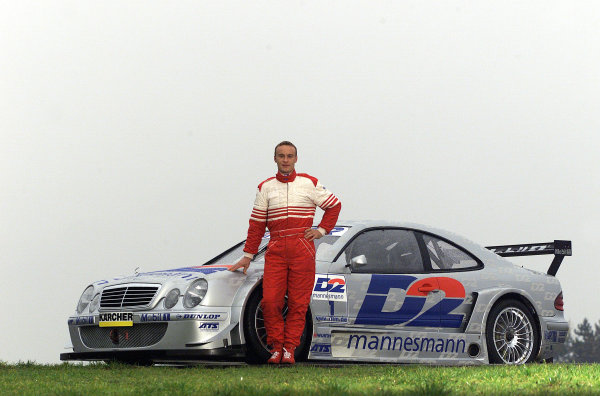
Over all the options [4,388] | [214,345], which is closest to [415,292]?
[214,345]

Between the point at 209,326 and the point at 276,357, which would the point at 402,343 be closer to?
the point at 276,357

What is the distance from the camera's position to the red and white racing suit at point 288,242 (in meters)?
9.63

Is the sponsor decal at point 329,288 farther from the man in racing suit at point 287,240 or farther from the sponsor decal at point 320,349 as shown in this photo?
A: the sponsor decal at point 320,349

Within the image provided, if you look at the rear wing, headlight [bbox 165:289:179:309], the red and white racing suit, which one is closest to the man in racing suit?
the red and white racing suit

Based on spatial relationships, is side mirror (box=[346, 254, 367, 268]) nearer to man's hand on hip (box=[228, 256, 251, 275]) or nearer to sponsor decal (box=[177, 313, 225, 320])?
man's hand on hip (box=[228, 256, 251, 275])

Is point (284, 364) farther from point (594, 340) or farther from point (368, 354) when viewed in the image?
point (594, 340)

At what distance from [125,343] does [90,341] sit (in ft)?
2.18

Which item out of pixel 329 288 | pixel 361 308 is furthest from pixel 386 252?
pixel 329 288

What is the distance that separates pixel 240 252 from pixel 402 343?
7.42 feet

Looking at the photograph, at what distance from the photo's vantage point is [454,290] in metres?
11.0

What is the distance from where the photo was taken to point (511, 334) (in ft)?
37.6

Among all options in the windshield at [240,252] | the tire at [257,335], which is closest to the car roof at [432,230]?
the windshield at [240,252]

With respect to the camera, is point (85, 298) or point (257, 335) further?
point (85, 298)

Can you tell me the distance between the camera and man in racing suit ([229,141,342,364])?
31.6ft
